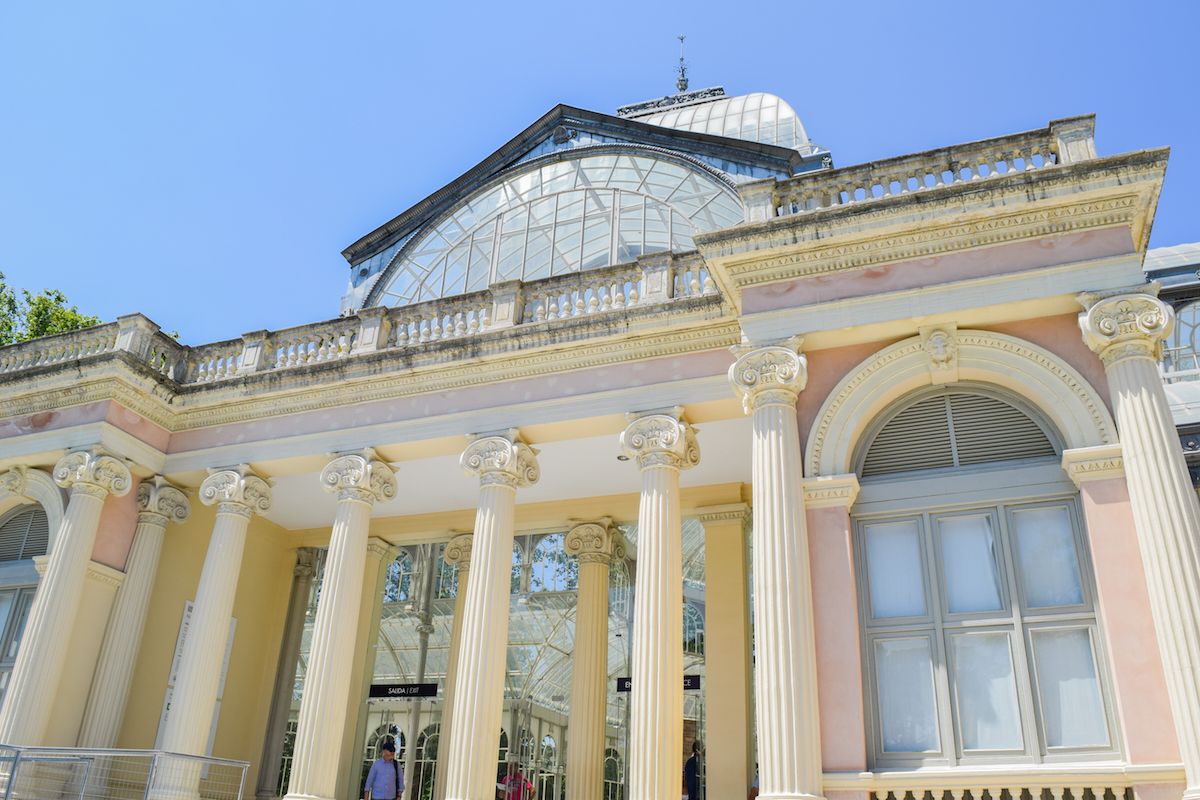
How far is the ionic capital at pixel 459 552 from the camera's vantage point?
635 inches

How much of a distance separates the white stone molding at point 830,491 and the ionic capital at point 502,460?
13.1 feet

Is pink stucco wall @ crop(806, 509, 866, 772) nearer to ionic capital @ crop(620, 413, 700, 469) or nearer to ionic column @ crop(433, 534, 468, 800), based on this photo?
ionic capital @ crop(620, 413, 700, 469)

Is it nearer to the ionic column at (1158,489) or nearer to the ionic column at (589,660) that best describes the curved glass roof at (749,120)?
the ionic column at (589,660)

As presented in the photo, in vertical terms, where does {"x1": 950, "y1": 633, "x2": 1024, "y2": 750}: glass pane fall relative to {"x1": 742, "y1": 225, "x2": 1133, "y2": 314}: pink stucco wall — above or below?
below

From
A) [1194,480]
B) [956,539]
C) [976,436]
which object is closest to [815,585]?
[956,539]

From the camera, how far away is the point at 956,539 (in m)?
9.48

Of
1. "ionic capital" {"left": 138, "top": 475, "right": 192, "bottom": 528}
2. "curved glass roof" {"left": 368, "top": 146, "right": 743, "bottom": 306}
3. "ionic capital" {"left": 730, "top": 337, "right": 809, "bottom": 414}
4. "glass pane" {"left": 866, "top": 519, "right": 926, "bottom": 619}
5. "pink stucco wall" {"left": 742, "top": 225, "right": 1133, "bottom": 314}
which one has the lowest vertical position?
"glass pane" {"left": 866, "top": 519, "right": 926, "bottom": 619}

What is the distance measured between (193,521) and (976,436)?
1158 cm

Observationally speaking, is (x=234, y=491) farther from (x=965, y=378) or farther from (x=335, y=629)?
(x=965, y=378)

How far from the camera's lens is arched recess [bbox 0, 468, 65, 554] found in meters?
13.6

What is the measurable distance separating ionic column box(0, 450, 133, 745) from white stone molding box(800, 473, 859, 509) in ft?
32.2

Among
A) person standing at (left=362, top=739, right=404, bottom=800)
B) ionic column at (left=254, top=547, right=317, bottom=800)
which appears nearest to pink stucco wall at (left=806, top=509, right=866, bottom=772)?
person standing at (left=362, top=739, right=404, bottom=800)

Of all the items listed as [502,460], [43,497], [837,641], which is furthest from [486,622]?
[43,497]

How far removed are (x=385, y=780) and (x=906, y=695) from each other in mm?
7145
